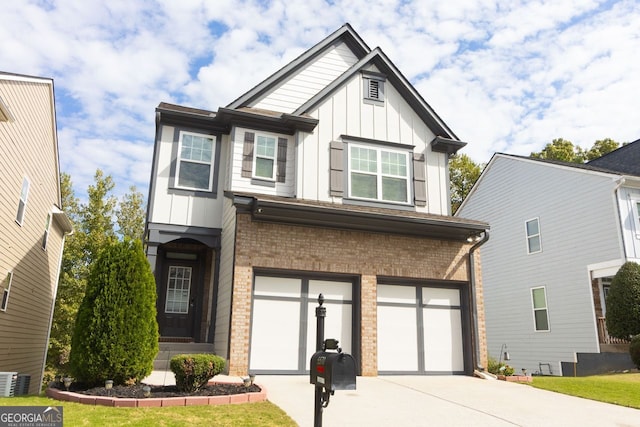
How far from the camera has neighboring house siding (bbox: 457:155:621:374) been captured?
1655 cm

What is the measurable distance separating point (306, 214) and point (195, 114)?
4.47 meters

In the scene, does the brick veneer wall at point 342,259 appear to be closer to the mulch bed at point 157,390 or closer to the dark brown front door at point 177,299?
the mulch bed at point 157,390

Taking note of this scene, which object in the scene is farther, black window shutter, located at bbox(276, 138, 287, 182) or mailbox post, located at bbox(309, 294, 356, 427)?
black window shutter, located at bbox(276, 138, 287, 182)

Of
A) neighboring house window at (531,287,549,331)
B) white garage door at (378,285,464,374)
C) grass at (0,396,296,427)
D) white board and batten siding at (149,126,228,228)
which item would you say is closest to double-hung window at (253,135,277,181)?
white board and batten siding at (149,126,228,228)

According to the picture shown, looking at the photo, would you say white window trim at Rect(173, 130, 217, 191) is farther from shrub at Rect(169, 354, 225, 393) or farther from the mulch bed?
shrub at Rect(169, 354, 225, 393)

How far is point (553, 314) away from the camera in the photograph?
17922 mm

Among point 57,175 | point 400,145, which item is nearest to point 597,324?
point 400,145

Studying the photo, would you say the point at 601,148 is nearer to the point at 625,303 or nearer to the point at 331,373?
the point at 625,303

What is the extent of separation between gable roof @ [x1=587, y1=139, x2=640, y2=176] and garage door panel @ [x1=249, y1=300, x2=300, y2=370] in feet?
46.5

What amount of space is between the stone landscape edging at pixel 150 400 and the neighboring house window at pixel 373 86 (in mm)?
9525

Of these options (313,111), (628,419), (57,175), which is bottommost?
(628,419)

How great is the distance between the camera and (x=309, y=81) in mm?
14664

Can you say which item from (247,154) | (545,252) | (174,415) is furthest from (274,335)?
(545,252)

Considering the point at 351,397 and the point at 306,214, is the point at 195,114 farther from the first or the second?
the point at 351,397
